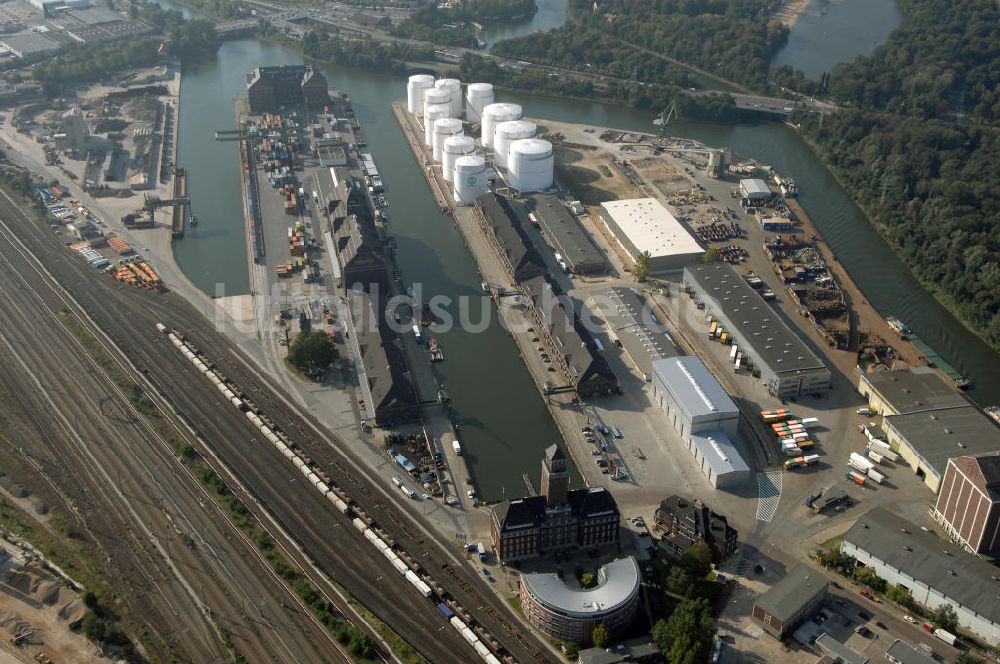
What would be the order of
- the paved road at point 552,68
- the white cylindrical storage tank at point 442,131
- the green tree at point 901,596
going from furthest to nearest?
the paved road at point 552,68
the white cylindrical storage tank at point 442,131
the green tree at point 901,596

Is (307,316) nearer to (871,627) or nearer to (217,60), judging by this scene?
(871,627)

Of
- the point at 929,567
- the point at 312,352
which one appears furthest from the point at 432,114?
the point at 929,567

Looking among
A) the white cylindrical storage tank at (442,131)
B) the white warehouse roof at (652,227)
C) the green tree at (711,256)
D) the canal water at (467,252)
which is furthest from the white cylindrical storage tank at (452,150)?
the green tree at (711,256)

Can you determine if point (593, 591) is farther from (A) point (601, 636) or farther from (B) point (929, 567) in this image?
(B) point (929, 567)

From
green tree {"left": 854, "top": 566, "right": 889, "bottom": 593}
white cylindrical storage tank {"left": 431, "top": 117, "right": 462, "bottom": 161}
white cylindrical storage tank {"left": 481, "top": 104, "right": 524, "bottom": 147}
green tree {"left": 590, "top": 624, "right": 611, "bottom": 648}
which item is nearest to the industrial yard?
green tree {"left": 854, "top": 566, "right": 889, "bottom": 593}

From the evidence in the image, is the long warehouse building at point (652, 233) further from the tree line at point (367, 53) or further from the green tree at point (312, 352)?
the tree line at point (367, 53)

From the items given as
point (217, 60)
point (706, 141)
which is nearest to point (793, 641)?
point (706, 141)

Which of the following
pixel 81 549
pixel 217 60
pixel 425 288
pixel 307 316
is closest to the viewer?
pixel 81 549
